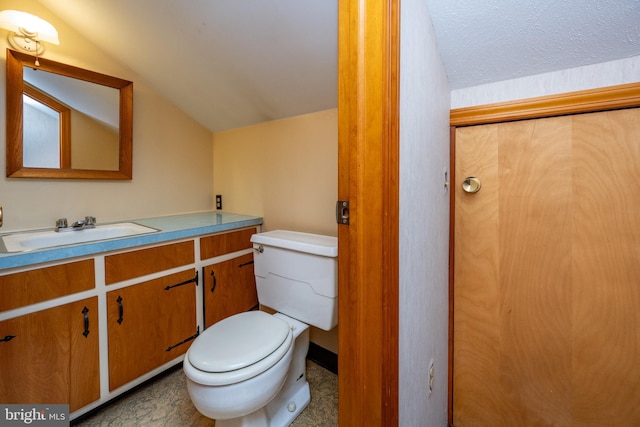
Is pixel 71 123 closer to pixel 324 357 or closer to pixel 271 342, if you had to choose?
pixel 271 342

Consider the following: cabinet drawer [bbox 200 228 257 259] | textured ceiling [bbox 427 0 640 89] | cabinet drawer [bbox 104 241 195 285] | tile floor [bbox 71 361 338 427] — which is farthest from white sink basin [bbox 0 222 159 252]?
textured ceiling [bbox 427 0 640 89]

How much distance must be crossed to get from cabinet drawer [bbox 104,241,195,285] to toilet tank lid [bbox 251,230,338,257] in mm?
432

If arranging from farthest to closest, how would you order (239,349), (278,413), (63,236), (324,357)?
(324,357) < (63,236) < (278,413) < (239,349)

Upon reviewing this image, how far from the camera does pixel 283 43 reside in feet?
4.18

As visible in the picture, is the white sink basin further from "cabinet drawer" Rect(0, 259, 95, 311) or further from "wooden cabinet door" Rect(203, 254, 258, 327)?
"wooden cabinet door" Rect(203, 254, 258, 327)

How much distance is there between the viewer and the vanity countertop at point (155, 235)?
3.35ft

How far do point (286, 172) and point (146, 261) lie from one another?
3.14 ft

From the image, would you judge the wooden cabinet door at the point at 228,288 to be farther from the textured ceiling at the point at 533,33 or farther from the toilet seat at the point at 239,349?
the textured ceiling at the point at 533,33

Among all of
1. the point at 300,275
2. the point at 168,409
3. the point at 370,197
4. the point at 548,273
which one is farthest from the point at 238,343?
the point at 548,273

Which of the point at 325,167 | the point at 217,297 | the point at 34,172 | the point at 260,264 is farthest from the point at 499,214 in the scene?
the point at 34,172

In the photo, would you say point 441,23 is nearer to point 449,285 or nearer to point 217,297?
point 449,285

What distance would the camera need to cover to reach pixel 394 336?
0.59 meters

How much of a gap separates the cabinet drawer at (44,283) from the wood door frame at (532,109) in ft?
5.28

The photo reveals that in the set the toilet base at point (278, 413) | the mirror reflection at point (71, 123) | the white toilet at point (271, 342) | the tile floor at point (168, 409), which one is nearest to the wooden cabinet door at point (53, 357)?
the tile floor at point (168, 409)
